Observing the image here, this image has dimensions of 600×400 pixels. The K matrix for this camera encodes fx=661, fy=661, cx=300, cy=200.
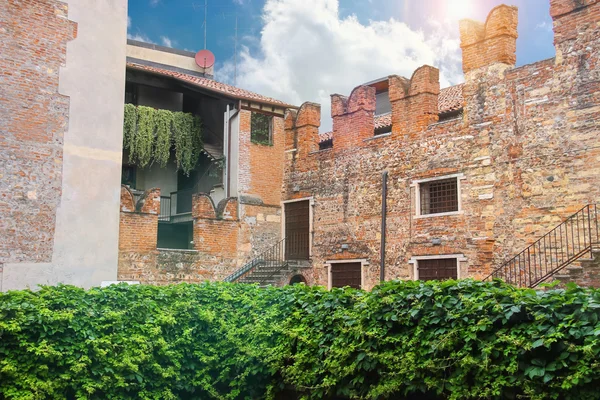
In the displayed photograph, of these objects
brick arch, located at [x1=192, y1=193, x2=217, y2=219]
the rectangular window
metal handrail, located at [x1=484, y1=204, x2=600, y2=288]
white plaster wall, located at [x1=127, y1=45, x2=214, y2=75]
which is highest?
white plaster wall, located at [x1=127, y1=45, x2=214, y2=75]

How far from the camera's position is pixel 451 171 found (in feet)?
56.1

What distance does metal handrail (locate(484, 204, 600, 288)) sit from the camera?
14.0 metres

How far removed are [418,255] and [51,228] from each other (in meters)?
9.41

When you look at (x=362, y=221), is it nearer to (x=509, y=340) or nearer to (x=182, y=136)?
(x=182, y=136)

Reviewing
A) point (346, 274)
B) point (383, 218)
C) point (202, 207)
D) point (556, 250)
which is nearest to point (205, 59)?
point (202, 207)

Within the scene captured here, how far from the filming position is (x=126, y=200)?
1847 centimetres

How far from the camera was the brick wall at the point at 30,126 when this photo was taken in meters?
15.8

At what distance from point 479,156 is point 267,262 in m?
7.92

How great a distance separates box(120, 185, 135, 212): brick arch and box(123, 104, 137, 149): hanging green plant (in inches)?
115

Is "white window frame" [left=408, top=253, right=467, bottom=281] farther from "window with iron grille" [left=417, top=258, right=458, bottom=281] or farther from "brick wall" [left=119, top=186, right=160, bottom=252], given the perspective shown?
"brick wall" [left=119, top=186, right=160, bottom=252]

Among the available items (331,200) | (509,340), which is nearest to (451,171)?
(331,200)

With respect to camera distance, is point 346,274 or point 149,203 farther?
point 346,274

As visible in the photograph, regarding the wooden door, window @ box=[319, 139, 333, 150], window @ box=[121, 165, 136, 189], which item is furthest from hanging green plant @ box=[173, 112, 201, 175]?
window @ box=[319, 139, 333, 150]

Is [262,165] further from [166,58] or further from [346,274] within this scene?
[166,58]
